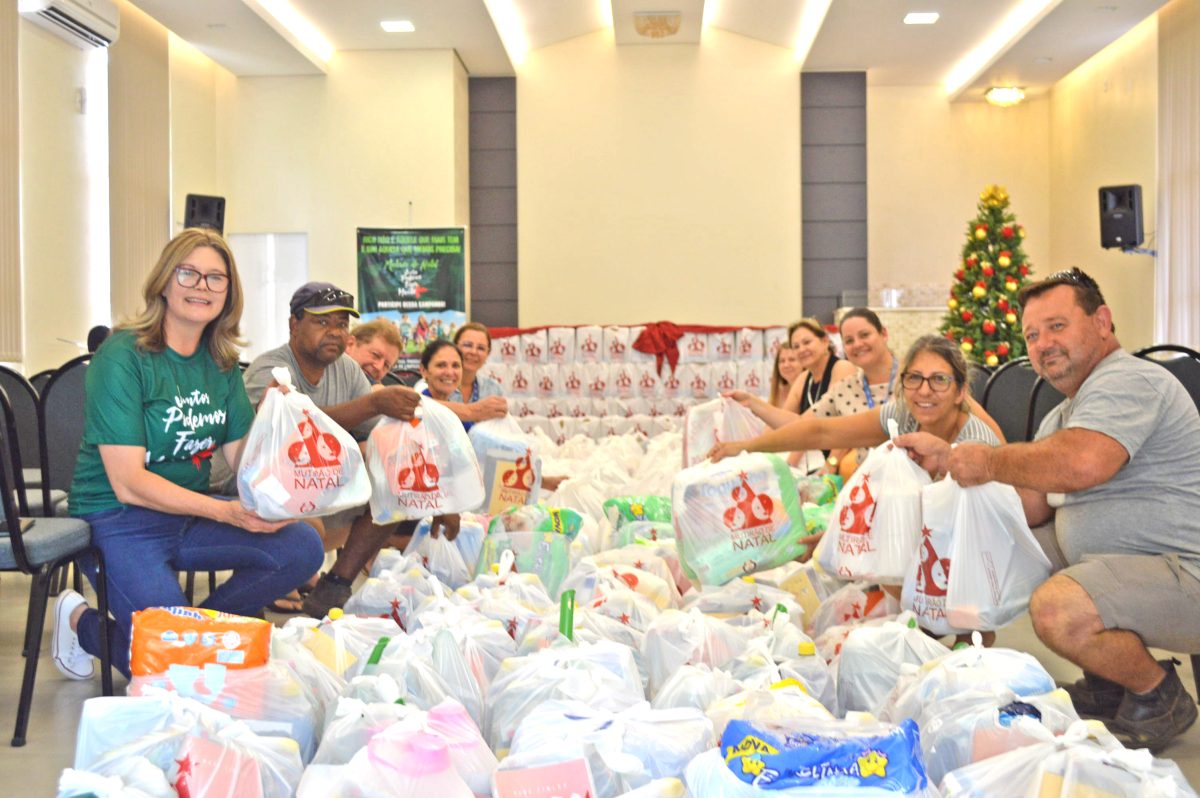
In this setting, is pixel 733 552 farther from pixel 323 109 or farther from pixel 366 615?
pixel 323 109

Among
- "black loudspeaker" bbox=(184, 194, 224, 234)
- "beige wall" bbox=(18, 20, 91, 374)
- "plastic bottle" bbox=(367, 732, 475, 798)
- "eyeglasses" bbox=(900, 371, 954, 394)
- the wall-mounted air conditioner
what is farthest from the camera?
"black loudspeaker" bbox=(184, 194, 224, 234)

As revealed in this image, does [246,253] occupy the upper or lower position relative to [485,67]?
lower

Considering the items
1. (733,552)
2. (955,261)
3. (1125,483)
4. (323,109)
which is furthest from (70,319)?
(955,261)

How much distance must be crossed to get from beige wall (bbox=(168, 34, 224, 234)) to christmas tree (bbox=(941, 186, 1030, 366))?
20.8 ft

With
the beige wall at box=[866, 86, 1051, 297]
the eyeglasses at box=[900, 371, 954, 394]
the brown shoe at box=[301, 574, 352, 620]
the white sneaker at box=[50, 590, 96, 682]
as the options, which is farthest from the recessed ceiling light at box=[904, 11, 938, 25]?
the white sneaker at box=[50, 590, 96, 682]

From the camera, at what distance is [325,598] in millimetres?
3104

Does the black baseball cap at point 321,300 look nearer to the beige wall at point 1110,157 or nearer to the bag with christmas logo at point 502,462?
the bag with christmas logo at point 502,462

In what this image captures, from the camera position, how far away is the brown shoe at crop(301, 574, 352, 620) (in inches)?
122

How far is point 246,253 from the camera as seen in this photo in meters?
10.2

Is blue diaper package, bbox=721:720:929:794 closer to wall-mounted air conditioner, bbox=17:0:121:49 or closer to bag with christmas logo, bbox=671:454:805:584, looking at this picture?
bag with christmas logo, bbox=671:454:805:584

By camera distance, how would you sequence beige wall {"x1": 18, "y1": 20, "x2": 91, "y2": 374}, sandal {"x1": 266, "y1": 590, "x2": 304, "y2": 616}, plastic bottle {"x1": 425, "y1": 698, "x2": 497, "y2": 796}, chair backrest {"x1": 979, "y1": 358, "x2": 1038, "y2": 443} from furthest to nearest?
beige wall {"x1": 18, "y1": 20, "x2": 91, "y2": 374}
chair backrest {"x1": 979, "y1": 358, "x2": 1038, "y2": 443}
sandal {"x1": 266, "y1": 590, "x2": 304, "y2": 616}
plastic bottle {"x1": 425, "y1": 698, "x2": 497, "y2": 796}

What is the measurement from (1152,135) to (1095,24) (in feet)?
3.37

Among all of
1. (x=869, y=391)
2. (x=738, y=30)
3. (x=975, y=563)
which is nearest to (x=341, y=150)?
(x=738, y=30)

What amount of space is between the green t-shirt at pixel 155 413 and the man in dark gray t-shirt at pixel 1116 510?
1610 mm
